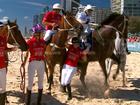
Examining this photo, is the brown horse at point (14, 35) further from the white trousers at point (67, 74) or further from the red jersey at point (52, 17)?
the red jersey at point (52, 17)

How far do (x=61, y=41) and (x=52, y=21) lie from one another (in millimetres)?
914

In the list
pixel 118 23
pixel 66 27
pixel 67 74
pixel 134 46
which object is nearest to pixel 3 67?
pixel 67 74

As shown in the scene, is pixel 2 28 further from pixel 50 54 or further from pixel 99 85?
pixel 99 85

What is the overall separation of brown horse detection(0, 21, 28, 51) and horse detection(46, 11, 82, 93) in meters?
1.83

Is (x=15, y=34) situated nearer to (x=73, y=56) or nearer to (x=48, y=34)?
(x=73, y=56)

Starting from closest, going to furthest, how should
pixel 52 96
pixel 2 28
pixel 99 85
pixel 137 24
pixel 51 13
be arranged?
pixel 2 28, pixel 52 96, pixel 51 13, pixel 99 85, pixel 137 24

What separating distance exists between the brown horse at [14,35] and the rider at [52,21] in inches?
76.3

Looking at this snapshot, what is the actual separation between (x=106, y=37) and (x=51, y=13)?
185cm

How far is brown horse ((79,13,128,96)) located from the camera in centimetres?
1311

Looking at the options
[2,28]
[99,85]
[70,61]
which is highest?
[2,28]

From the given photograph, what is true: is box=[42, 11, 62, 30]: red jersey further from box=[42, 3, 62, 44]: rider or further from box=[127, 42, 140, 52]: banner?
box=[127, 42, 140, 52]: banner

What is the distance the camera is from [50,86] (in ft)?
41.1

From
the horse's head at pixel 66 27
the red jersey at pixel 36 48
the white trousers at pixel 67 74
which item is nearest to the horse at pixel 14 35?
the red jersey at pixel 36 48

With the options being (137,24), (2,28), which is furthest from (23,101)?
(137,24)
